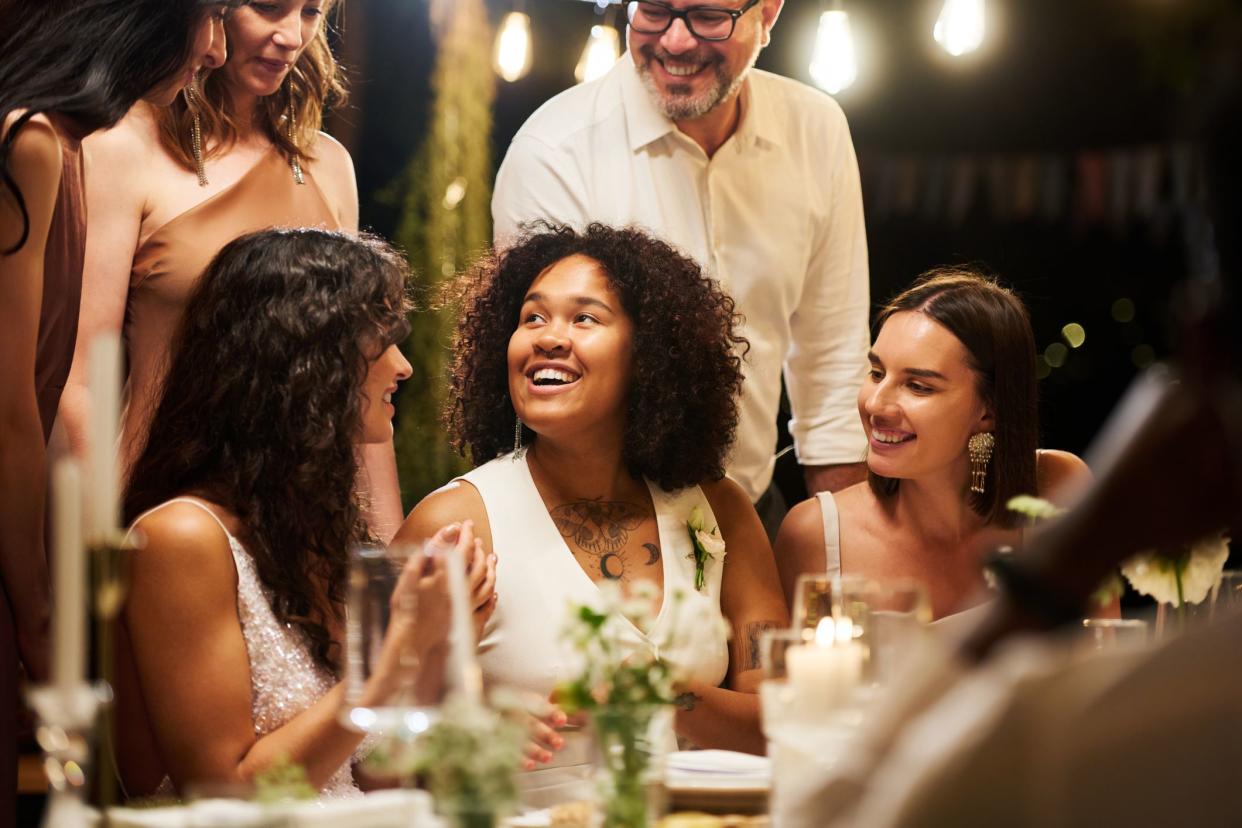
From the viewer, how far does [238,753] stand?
2039 mm

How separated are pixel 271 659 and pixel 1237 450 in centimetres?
159

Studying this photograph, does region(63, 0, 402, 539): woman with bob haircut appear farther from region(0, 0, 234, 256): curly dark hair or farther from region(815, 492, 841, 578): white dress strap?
region(815, 492, 841, 578): white dress strap

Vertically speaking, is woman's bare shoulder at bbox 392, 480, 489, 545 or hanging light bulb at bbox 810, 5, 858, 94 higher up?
hanging light bulb at bbox 810, 5, 858, 94

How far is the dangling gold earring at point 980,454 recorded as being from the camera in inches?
125

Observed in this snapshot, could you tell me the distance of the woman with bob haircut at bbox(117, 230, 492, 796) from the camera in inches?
80.4

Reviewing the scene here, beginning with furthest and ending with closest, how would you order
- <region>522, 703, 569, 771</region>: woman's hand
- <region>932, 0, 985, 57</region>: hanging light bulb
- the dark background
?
1. the dark background
2. <region>932, 0, 985, 57</region>: hanging light bulb
3. <region>522, 703, 569, 771</region>: woman's hand

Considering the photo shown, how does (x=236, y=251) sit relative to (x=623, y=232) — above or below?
below

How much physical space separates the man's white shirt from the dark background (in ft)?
1.01

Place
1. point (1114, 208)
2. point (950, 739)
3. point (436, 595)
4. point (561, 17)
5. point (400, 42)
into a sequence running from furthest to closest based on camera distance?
point (1114, 208)
point (400, 42)
point (561, 17)
point (436, 595)
point (950, 739)

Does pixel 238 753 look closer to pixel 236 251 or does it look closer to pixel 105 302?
pixel 236 251

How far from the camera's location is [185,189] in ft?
9.84

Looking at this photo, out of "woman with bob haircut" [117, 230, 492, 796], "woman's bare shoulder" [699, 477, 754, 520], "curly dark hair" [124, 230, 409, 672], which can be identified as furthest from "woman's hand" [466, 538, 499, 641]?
"woman's bare shoulder" [699, 477, 754, 520]

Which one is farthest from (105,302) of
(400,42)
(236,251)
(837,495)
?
(400,42)

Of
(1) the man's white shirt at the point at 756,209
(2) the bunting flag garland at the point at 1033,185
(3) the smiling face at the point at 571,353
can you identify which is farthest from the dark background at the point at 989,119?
(3) the smiling face at the point at 571,353
